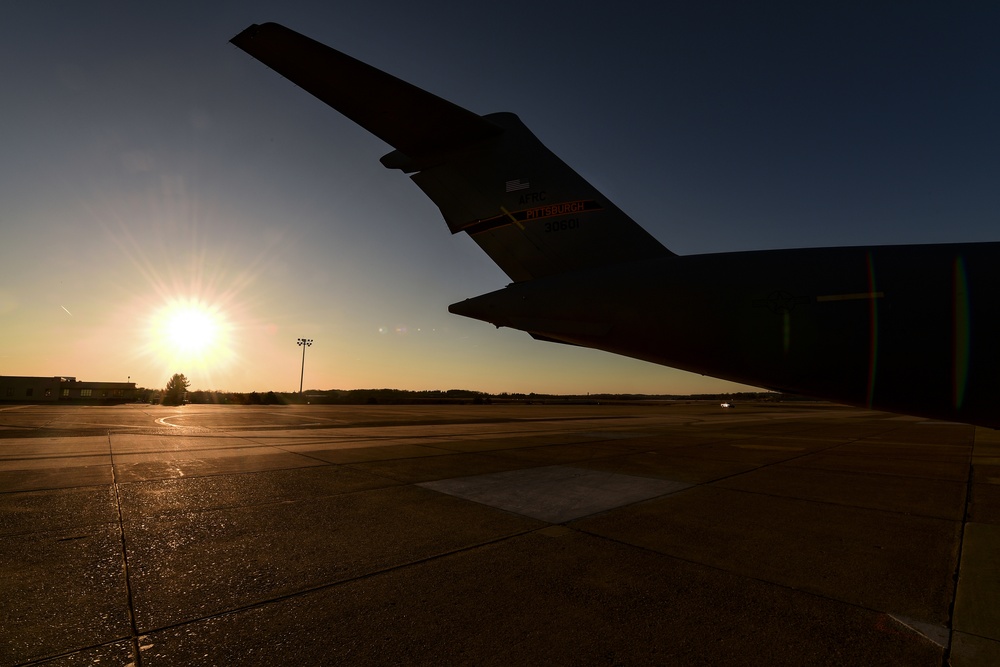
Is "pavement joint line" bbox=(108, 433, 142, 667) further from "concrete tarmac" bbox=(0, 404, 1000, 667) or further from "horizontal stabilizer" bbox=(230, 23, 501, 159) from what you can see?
"horizontal stabilizer" bbox=(230, 23, 501, 159)

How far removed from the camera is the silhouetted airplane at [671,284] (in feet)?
9.66

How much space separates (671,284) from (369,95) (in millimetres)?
3139

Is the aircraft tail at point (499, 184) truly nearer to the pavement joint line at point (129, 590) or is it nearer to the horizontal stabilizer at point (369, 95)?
the horizontal stabilizer at point (369, 95)

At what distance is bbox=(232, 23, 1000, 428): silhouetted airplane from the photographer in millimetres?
2945

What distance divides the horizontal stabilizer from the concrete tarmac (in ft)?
12.6

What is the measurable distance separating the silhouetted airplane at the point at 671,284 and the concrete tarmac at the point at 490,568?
1.43 metres

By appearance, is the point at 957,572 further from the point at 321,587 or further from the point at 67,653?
the point at 67,653

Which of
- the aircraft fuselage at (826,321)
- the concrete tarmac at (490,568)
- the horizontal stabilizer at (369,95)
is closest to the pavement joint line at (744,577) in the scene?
the concrete tarmac at (490,568)

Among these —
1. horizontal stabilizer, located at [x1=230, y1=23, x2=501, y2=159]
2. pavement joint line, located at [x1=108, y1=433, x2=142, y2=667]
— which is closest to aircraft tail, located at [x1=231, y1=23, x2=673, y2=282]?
horizontal stabilizer, located at [x1=230, y1=23, x2=501, y2=159]

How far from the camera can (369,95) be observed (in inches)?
156

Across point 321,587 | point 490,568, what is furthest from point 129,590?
point 490,568

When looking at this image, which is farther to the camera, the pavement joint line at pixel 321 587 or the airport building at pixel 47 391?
the airport building at pixel 47 391

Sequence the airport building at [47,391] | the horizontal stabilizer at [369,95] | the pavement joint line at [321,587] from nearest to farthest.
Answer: the pavement joint line at [321,587]
the horizontal stabilizer at [369,95]
the airport building at [47,391]

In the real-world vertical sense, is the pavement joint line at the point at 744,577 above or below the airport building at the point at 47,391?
above
